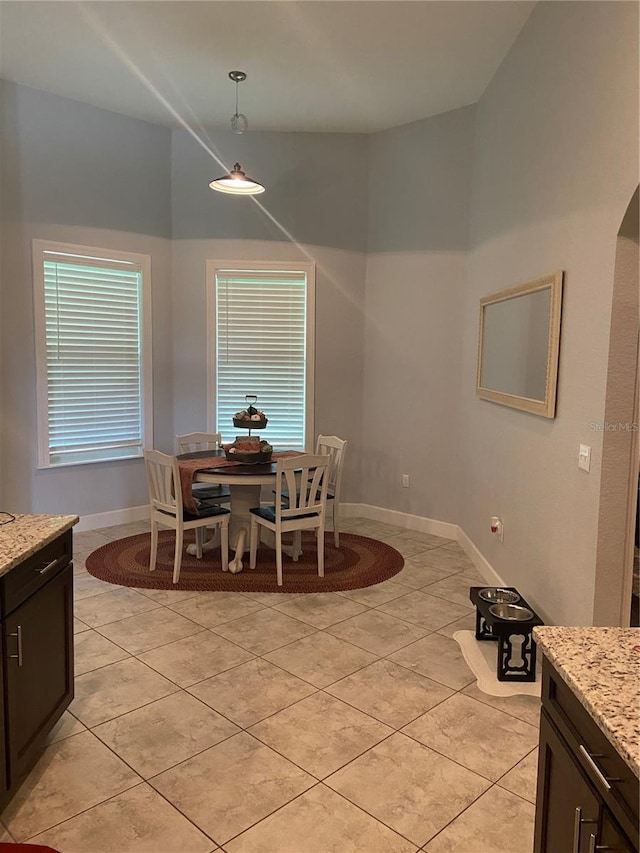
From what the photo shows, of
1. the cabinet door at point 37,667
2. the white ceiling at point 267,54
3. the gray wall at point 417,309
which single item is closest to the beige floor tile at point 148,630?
the cabinet door at point 37,667

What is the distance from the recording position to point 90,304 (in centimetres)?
541

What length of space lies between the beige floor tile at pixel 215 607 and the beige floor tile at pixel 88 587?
58cm

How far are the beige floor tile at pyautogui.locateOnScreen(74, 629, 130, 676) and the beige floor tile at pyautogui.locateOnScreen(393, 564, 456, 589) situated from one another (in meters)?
2.00

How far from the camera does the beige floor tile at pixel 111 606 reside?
3777mm

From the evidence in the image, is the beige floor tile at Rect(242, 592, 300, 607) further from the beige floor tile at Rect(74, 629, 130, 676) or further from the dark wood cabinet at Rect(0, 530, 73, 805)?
the dark wood cabinet at Rect(0, 530, 73, 805)

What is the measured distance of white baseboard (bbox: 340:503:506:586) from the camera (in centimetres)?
457

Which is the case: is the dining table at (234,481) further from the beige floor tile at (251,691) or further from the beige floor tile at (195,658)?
the beige floor tile at (251,691)

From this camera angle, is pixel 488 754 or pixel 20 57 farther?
pixel 20 57

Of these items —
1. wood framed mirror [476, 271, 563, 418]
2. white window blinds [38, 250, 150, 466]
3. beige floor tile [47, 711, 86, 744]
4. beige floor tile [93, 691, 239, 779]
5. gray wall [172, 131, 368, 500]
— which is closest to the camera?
beige floor tile [93, 691, 239, 779]

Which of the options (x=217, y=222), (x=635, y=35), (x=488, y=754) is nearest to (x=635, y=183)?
(x=635, y=35)

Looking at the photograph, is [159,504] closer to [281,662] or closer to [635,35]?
[281,662]

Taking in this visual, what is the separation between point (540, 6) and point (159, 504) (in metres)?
3.89

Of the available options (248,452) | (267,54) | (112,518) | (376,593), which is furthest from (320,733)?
(267,54)

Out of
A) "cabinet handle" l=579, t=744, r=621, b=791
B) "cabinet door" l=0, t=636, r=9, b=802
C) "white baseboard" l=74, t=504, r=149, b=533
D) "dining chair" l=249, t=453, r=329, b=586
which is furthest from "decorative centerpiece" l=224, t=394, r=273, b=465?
"cabinet handle" l=579, t=744, r=621, b=791
